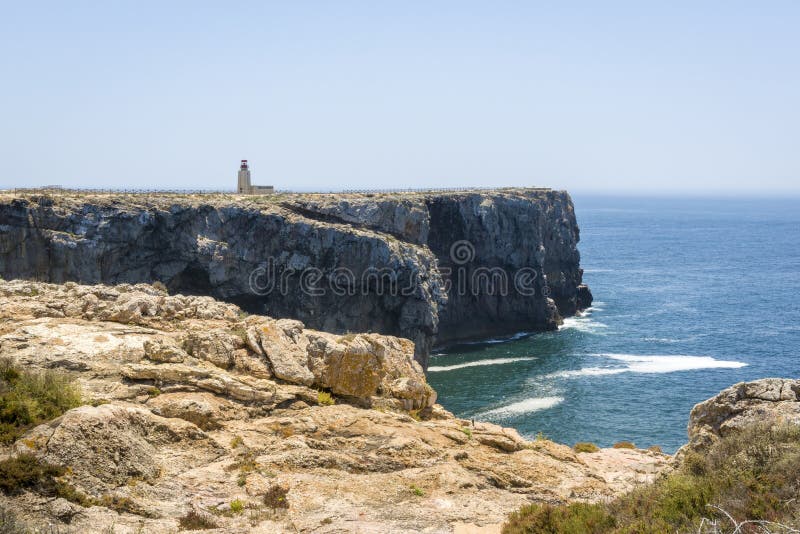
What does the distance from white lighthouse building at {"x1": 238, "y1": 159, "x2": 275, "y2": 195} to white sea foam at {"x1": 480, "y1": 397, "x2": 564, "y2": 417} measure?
1428 inches

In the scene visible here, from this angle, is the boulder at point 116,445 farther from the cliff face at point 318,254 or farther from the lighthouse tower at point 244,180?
the lighthouse tower at point 244,180

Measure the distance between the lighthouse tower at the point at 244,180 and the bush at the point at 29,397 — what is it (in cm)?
5926

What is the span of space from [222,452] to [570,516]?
9.04 metres

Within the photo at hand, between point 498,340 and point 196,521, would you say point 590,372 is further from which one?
point 196,521

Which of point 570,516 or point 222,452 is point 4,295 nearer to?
point 222,452

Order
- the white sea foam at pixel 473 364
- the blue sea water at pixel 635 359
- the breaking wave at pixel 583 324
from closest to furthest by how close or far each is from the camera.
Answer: the blue sea water at pixel 635 359
the white sea foam at pixel 473 364
the breaking wave at pixel 583 324

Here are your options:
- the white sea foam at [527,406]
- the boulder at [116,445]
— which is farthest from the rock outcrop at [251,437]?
the white sea foam at [527,406]

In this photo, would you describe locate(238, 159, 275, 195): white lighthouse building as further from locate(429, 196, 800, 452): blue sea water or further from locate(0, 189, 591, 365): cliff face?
locate(429, 196, 800, 452): blue sea water

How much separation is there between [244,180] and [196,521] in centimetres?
6618

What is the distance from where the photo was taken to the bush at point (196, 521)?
14.8 metres

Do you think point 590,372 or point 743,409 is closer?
point 743,409

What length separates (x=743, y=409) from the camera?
63.2 feet

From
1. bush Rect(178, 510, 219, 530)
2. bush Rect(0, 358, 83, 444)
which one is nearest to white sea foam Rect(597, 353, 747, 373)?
bush Rect(178, 510, 219, 530)

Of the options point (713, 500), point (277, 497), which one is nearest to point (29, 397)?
point (277, 497)
